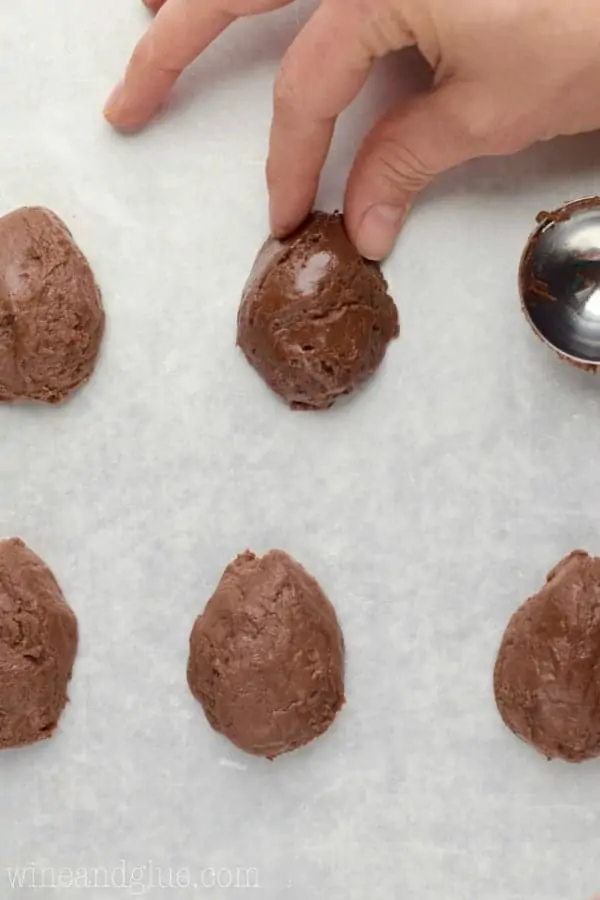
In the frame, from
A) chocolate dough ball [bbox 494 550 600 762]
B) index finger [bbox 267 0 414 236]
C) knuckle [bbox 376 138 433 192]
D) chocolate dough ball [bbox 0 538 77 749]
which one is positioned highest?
index finger [bbox 267 0 414 236]

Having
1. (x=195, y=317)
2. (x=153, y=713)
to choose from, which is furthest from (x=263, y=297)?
(x=153, y=713)

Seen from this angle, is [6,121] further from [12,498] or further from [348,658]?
[348,658]

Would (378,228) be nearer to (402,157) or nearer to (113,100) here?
(402,157)

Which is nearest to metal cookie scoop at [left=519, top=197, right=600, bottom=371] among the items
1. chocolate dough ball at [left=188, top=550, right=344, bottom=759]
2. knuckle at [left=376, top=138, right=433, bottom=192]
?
knuckle at [left=376, top=138, right=433, bottom=192]

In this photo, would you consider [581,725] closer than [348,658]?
Yes

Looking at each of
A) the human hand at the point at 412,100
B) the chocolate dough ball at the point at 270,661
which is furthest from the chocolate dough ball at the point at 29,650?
the human hand at the point at 412,100

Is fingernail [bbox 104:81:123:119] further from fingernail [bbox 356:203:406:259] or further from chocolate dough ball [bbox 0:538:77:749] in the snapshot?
chocolate dough ball [bbox 0:538:77:749]
